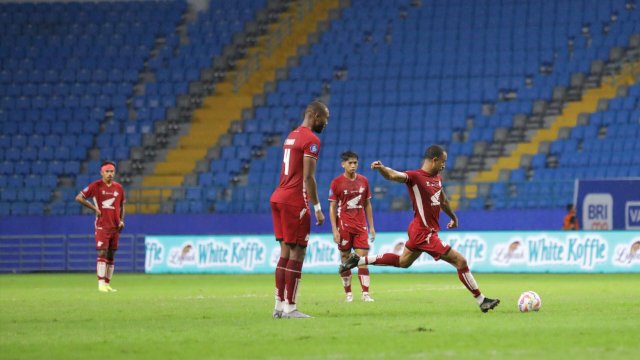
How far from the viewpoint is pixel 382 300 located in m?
19.1

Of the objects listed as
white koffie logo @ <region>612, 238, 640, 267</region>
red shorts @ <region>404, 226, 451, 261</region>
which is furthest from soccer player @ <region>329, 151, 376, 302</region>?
white koffie logo @ <region>612, 238, 640, 267</region>

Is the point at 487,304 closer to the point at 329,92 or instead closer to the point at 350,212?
the point at 350,212

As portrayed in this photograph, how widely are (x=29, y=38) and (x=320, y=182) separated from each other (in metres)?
15.7

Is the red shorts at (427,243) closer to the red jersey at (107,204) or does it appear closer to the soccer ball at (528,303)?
the soccer ball at (528,303)

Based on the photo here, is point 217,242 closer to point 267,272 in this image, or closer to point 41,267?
point 267,272

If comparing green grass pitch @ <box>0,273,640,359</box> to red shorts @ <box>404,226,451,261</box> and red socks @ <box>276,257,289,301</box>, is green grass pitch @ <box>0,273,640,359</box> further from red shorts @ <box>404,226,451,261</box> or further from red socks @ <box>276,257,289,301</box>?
red shorts @ <box>404,226,451,261</box>

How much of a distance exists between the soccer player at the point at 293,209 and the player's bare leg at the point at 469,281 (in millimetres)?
2036

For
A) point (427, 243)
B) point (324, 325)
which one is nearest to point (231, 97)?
point (427, 243)

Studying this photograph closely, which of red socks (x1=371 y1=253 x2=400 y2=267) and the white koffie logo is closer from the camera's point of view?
red socks (x1=371 y1=253 x2=400 y2=267)

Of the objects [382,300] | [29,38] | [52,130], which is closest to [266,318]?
[382,300]

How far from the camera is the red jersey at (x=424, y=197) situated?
51.5 ft

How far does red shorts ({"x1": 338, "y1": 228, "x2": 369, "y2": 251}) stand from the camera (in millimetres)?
19750

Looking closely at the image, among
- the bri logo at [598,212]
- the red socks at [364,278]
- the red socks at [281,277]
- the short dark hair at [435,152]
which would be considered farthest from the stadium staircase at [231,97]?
the red socks at [281,277]

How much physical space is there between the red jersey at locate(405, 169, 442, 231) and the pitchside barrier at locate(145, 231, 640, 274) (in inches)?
612
